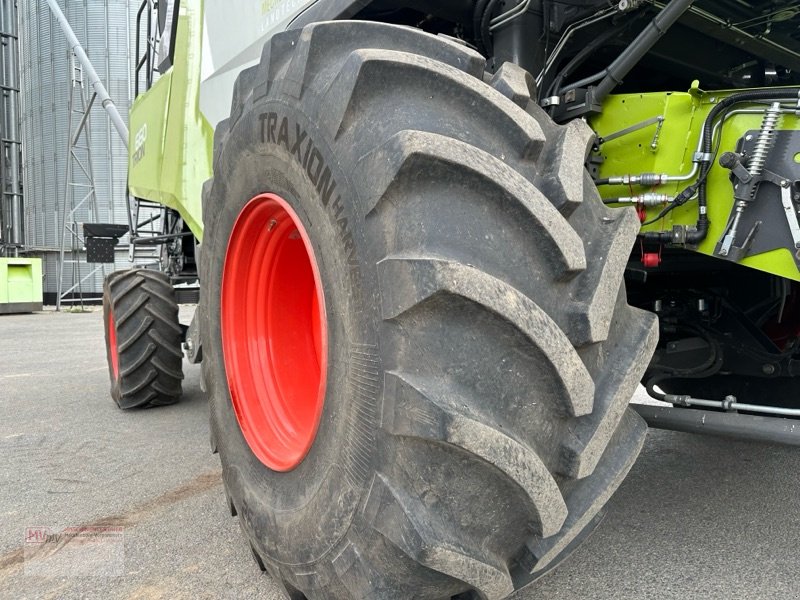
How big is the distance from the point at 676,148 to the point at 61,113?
67.5 ft

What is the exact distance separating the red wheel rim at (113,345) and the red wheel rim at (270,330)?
Result: 7.73ft

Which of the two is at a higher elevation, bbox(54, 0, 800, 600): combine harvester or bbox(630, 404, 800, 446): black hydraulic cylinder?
bbox(54, 0, 800, 600): combine harvester

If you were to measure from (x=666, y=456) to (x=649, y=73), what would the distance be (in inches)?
66.4

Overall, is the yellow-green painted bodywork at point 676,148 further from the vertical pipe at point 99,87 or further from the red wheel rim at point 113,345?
the vertical pipe at point 99,87

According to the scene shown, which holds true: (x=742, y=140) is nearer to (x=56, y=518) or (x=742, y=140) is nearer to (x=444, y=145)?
(x=444, y=145)

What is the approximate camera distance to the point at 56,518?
247cm

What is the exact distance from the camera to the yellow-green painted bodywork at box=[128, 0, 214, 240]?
10.6 ft

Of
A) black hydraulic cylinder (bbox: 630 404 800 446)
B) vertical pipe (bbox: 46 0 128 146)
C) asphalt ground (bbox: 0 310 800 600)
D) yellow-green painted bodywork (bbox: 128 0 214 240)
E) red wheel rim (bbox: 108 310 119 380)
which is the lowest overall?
asphalt ground (bbox: 0 310 800 600)

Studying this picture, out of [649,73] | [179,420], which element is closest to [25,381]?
[179,420]

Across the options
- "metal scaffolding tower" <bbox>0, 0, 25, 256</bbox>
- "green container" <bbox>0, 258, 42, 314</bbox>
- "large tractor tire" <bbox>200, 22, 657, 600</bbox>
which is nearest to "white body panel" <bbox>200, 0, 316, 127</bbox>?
"large tractor tire" <bbox>200, 22, 657, 600</bbox>

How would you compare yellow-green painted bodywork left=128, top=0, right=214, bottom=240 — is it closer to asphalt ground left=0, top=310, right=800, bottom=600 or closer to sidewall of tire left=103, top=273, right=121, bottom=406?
sidewall of tire left=103, top=273, right=121, bottom=406

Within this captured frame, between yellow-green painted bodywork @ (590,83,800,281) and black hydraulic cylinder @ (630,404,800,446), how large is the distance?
0.35 meters

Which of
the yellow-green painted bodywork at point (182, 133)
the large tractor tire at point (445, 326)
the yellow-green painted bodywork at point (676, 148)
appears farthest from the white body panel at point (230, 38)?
the yellow-green painted bodywork at point (676, 148)

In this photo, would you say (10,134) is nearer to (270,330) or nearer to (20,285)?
(20,285)
